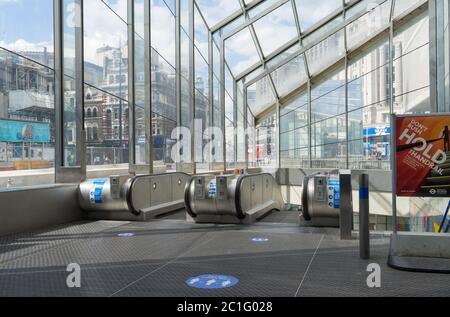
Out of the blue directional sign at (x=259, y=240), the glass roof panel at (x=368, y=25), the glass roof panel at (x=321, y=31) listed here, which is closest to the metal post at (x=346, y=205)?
the blue directional sign at (x=259, y=240)

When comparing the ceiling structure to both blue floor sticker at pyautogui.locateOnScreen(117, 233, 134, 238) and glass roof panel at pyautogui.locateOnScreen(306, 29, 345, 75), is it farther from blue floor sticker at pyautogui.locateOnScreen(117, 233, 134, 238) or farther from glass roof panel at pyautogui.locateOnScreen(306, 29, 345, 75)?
blue floor sticker at pyautogui.locateOnScreen(117, 233, 134, 238)

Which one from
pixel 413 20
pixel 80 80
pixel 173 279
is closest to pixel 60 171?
pixel 80 80

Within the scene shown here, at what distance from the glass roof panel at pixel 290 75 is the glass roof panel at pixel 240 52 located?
1.75 metres

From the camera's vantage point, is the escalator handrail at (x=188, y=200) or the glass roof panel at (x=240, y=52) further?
the glass roof panel at (x=240, y=52)

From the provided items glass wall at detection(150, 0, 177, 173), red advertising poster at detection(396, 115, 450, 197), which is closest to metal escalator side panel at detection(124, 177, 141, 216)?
glass wall at detection(150, 0, 177, 173)

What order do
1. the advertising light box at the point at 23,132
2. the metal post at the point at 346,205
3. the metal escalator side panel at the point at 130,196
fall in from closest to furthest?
the metal post at the point at 346,205, the advertising light box at the point at 23,132, the metal escalator side panel at the point at 130,196

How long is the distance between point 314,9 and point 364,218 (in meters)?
15.9

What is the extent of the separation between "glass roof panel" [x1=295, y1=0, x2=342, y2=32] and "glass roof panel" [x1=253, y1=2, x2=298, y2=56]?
0.41 meters

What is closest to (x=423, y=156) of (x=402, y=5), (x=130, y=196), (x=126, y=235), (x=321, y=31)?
(x=126, y=235)

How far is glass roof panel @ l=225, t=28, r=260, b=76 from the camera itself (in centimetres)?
2080

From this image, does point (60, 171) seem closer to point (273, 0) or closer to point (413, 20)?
point (273, 0)

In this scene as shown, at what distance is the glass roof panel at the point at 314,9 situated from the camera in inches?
746

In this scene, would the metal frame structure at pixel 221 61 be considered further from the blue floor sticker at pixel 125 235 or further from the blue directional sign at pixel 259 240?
the blue directional sign at pixel 259 240

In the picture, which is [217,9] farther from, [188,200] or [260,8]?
[188,200]
